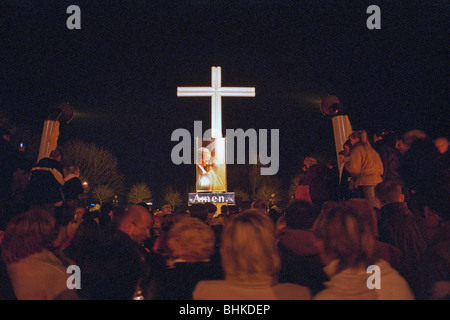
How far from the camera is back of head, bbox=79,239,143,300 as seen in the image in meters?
2.68

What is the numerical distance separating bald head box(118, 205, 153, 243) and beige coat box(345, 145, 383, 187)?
2757mm

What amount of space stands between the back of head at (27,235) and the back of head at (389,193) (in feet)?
8.99

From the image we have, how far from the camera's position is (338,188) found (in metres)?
5.26

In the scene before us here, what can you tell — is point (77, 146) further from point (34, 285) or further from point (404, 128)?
point (34, 285)

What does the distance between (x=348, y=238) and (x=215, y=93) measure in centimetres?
1049

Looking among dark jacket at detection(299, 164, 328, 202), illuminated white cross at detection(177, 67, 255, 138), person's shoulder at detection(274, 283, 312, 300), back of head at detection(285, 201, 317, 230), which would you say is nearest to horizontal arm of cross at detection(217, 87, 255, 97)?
illuminated white cross at detection(177, 67, 255, 138)

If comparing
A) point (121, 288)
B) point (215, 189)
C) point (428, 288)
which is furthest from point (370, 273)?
point (215, 189)

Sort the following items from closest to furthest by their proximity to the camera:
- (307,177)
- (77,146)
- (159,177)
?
(307,177)
(77,146)
(159,177)

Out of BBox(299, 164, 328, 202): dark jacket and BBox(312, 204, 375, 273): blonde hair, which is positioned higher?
BBox(299, 164, 328, 202): dark jacket

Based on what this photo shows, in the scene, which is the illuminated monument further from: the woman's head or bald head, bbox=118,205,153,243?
bald head, bbox=118,205,153,243

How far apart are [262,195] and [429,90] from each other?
40365 millimetres

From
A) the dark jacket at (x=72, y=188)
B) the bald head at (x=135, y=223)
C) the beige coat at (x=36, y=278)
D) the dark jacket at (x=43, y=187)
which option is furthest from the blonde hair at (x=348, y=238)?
the dark jacket at (x=72, y=188)

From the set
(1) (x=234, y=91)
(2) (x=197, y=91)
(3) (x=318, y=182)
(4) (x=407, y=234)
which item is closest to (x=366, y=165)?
(3) (x=318, y=182)

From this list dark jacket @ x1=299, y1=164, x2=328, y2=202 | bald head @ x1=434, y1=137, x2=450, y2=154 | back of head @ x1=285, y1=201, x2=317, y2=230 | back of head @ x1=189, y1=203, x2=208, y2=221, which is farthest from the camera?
dark jacket @ x1=299, y1=164, x2=328, y2=202
